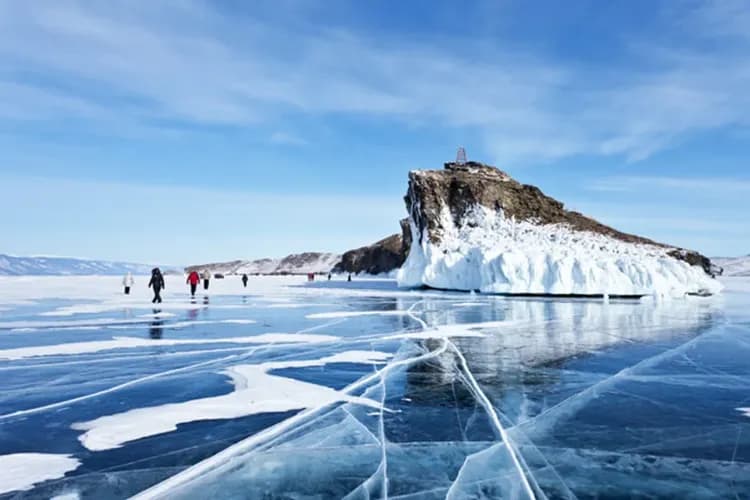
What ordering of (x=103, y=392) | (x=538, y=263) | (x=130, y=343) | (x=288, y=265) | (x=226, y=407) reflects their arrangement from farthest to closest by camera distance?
(x=288, y=265), (x=538, y=263), (x=130, y=343), (x=103, y=392), (x=226, y=407)

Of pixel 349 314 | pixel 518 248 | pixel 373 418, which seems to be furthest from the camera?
pixel 518 248

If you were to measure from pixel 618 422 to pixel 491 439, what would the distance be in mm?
1416

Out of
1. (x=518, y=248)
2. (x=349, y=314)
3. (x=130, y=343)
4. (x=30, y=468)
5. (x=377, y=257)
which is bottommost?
(x=30, y=468)

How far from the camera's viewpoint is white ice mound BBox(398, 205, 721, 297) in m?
27.4

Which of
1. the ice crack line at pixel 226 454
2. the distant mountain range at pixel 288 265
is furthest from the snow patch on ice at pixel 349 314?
the distant mountain range at pixel 288 265

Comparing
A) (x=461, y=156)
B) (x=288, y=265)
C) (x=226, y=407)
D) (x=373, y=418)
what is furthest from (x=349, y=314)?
(x=288, y=265)

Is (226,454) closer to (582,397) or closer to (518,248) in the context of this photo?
(582,397)

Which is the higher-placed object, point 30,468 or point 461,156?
point 461,156

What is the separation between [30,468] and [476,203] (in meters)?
40.9

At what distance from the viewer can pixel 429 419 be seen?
511 cm

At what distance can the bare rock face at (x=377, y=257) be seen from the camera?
322 feet

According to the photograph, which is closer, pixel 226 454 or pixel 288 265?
pixel 226 454

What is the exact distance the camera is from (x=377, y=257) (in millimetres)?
103625

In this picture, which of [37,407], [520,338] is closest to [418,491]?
[37,407]
